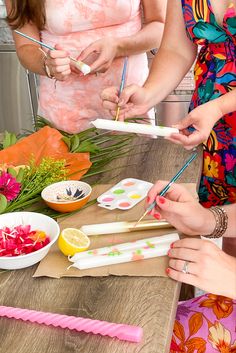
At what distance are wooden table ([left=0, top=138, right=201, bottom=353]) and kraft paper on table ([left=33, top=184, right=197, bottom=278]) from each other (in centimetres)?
2

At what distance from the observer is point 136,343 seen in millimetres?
941

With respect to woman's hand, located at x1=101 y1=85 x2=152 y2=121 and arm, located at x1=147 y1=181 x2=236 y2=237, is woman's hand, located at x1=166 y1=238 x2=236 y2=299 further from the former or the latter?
woman's hand, located at x1=101 y1=85 x2=152 y2=121

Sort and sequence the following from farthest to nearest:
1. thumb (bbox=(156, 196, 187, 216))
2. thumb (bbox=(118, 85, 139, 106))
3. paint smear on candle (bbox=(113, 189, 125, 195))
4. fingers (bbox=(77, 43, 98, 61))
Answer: fingers (bbox=(77, 43, 98, 61)) → thumb (bbox=(118, 85, 139, 106)) → paint smear on candle (bbox=(113, 189, 125, 195)) → thumb (bbox=(156, 196, 187, 216))

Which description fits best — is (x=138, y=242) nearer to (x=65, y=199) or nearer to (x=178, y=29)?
(x=65, y=199)

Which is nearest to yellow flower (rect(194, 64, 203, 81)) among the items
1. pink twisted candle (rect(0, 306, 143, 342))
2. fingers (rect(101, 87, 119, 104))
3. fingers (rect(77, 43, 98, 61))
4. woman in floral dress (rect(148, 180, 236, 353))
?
fingers (rect(101, 87, 119, 104))

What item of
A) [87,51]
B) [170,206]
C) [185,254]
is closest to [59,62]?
[87,51]

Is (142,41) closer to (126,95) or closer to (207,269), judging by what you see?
(126,95)

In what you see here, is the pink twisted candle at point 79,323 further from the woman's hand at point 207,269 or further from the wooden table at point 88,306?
the woman's hand at point 207,269

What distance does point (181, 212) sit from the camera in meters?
1.20

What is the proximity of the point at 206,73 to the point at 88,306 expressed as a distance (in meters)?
0.87

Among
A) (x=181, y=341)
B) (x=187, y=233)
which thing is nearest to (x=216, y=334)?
(x=181, y=341)

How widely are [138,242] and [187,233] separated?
0.12 m

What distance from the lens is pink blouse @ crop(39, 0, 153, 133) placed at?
6.36 ft

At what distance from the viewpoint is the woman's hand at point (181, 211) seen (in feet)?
3.95
